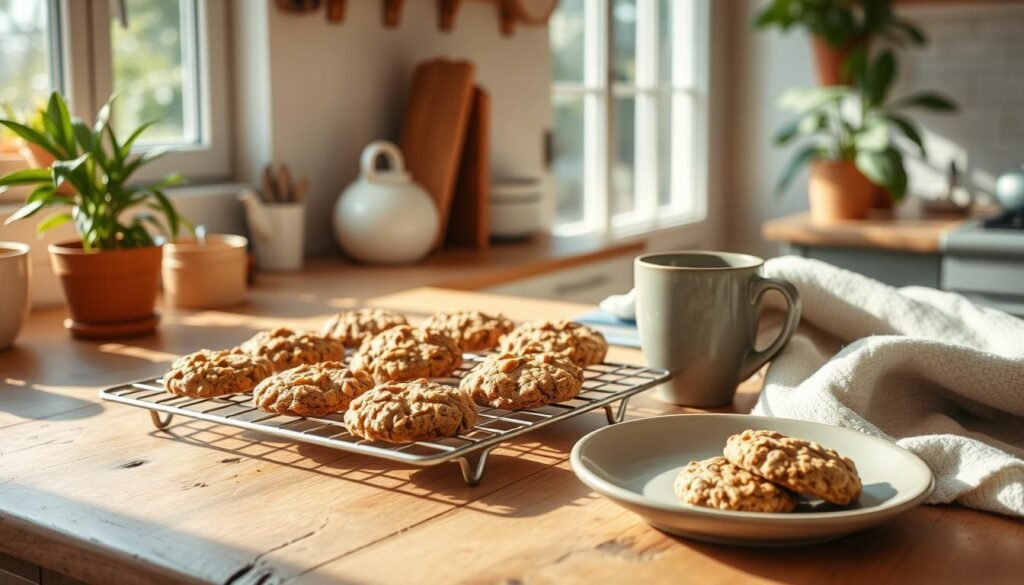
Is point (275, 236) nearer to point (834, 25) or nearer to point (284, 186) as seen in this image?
point (284, 186)

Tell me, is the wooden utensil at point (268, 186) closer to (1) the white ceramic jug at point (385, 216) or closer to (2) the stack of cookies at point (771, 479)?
(1) the white ceramic jug at point (385, 216)

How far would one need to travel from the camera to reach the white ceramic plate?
703mm

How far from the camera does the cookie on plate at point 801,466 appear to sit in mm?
732

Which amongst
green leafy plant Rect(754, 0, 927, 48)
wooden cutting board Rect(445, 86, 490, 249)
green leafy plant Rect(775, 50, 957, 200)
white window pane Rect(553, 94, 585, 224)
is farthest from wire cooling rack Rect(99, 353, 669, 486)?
green leafy plant Rect(754, 0, 927, 48)

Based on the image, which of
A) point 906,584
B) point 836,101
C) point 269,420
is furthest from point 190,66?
point 906,584

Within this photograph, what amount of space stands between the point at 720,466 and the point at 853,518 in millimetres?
102

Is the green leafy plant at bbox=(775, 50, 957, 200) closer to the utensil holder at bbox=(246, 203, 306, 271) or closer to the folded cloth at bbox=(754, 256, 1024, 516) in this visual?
the utensil holder at bbox=(246, 203, 306, 271)

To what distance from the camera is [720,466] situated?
77 centimetres

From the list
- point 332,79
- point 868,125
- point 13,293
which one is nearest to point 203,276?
point 13,293

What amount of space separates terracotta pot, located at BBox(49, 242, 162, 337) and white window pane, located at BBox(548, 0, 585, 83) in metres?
2.04

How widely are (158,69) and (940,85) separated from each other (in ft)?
8.64

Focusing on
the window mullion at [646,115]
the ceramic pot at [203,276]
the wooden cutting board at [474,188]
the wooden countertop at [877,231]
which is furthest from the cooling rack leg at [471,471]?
the window mullion at [646,115]

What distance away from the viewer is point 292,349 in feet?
3.66

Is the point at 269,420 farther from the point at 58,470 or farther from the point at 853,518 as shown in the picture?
the point at 853,518
